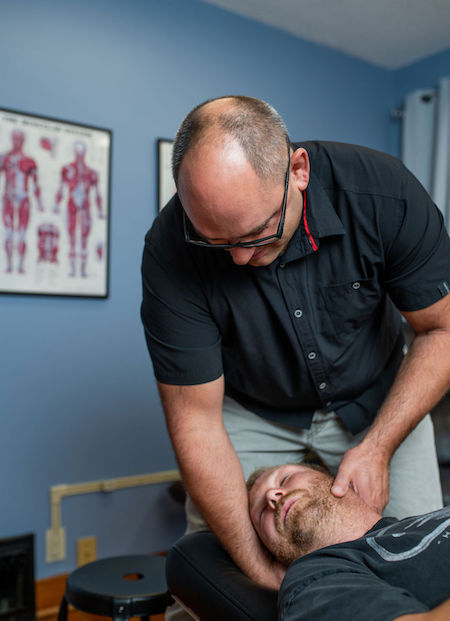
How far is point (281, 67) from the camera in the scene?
10.4 feet

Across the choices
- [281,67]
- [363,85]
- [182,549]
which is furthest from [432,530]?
[363,85]

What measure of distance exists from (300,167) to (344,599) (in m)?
0.77

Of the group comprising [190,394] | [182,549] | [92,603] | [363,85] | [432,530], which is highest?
Answer: [363,85]

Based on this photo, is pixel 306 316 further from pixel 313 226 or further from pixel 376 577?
pixel 376 577

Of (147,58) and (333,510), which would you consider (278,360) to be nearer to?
(333,510)

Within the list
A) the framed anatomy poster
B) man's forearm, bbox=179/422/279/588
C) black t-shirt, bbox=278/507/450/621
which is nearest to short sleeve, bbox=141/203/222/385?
man's forearm, bbox=179/422/279/588

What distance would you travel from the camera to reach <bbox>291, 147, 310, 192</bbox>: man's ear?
118cm

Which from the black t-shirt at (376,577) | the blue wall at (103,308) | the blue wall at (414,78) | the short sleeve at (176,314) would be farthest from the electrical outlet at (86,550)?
the blue wall at (414,78)

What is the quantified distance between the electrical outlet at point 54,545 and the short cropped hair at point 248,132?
5.83ft

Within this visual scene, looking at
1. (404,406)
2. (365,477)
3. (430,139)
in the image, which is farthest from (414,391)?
(430,139)

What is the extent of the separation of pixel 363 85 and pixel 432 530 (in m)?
3.08

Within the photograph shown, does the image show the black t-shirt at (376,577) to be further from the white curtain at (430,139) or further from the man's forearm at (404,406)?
the white curtain at (430,139)

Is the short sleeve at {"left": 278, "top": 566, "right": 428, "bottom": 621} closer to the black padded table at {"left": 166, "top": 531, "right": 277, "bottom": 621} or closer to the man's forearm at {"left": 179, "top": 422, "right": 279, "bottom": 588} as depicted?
the black padded table at {"left": 166, "top": 531, "right": 277, "bottom": 621}

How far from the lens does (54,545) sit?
2.40 metres
